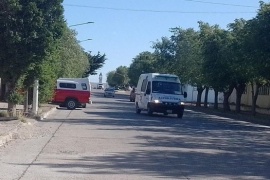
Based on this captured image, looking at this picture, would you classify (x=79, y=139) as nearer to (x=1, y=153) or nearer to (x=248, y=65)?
(x=1, y=153)

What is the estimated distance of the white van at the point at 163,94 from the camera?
126ft

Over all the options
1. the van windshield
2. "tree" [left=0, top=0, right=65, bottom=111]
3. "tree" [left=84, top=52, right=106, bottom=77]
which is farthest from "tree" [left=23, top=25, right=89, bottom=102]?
"tree" [left=84, top=52, right=106, bottom=77]

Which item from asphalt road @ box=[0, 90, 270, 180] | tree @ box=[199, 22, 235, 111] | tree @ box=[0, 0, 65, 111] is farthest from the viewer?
tree @ box=[199, 22, 235, 111]

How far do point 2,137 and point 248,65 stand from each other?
1040 inches

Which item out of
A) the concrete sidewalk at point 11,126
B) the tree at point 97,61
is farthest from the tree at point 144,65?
the concrete sidewalk at point 11,126

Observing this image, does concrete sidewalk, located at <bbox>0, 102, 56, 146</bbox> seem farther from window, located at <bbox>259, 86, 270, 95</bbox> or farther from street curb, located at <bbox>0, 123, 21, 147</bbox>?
window, located at <bbox>259, 86, 270, 95</bbox>

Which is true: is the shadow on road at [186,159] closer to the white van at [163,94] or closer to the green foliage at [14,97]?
the green foliage at [14,97]

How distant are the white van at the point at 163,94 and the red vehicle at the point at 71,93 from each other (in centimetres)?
864

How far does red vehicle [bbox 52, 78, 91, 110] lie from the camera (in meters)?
46.7

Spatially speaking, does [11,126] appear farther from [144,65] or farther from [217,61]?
[144,65]

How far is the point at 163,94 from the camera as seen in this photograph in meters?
38.5

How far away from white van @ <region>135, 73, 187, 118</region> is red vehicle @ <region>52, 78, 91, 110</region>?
8.64 m

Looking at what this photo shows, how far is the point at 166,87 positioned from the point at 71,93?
10.3 metres

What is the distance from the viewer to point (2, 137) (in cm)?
1950
